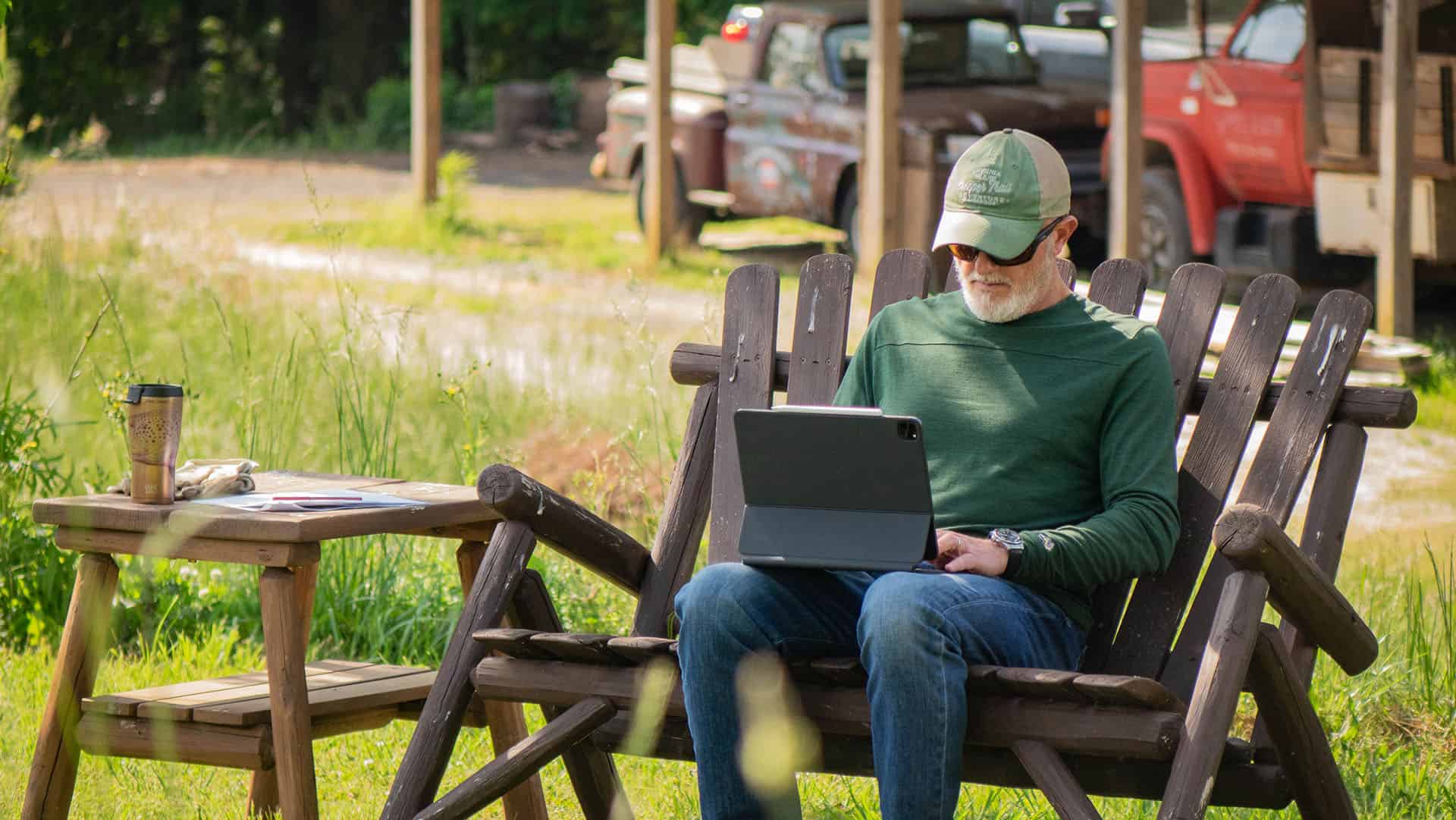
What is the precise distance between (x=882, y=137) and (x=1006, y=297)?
311 inches

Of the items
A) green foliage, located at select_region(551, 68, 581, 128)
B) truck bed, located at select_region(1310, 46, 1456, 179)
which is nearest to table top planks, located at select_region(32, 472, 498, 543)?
truck bed, located at select_region(1310, 46, 1456, 179)

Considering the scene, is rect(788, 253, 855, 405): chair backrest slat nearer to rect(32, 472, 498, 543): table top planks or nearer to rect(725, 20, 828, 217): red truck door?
rect(32, 472, 498, 543): table top planks

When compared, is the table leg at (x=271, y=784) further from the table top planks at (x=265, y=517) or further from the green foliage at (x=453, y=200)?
the green foliage at (x=453, y=200)

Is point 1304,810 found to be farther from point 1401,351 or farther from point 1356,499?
point 1401,351

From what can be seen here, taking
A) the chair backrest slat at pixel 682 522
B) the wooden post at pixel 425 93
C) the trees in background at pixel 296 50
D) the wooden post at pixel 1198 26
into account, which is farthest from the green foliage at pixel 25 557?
the trees in background at pixel 296 50

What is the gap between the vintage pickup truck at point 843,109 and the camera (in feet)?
39.7

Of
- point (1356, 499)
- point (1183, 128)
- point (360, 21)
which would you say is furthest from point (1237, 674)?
point (360, 21)

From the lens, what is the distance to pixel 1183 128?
11.0 m

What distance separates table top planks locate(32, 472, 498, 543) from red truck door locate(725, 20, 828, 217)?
903 cm

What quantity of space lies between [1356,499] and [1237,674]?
4.89 meters

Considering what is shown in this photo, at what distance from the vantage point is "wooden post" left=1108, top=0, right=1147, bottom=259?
33.3 ft

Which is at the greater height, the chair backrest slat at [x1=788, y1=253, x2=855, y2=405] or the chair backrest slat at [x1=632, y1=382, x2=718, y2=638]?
the chair backrest slat at [x1=788, y1=253, x2=855, y2=405]

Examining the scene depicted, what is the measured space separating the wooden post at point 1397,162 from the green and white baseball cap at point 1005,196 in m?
6.23

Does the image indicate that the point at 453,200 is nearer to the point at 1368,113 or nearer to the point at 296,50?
the point at 1368,113
